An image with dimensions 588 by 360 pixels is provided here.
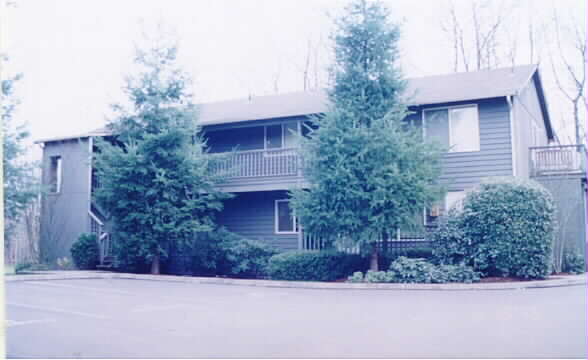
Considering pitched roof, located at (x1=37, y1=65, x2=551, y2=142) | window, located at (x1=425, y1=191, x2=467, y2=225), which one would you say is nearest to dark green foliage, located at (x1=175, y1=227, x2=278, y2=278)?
pitched roof, located at (x1=37, y1=65, x2=551, y2=142)

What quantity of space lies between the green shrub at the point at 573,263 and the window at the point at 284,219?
8.50 m

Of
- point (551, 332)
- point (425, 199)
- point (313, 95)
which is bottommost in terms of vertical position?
point (551, 332)

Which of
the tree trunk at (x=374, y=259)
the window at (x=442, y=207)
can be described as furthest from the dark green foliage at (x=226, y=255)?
the window at (x=442, y=207)

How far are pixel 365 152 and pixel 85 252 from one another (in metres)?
11.0

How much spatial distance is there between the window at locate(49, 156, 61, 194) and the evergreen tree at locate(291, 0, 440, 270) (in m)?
11.5

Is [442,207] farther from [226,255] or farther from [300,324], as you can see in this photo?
[300,324]

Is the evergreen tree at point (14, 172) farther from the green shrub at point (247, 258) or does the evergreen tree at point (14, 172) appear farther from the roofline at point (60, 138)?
the green shrub at point (247, 258)

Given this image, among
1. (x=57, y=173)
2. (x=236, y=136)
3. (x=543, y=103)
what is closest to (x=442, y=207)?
(x=236, y=136)

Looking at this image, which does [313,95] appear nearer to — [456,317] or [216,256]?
[216,256]

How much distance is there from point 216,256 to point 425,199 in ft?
23.8

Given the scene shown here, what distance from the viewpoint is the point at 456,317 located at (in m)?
8.73

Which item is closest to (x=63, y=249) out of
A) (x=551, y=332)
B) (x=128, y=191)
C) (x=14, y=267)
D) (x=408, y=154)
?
(x=14, y=267)

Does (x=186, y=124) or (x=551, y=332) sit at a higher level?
(x=186, y=124)

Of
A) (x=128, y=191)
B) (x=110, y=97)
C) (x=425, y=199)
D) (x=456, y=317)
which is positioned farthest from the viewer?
(x=110, y=97)
